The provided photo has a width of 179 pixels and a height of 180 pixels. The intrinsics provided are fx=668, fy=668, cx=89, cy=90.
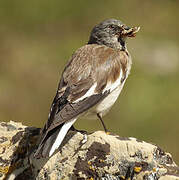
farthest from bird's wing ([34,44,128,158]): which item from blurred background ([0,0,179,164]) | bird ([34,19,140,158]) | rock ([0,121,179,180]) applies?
blurred background ([0,0,179,164])

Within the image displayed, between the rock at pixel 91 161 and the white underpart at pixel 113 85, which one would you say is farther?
the white underpart at pixel 113 85

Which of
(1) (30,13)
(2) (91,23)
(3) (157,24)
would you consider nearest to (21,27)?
(1) (30,13)

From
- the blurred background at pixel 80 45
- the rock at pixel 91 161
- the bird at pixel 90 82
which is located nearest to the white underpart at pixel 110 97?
the bird at pixel 90 82

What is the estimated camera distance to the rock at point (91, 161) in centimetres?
608

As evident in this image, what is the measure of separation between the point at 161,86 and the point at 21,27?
430cm

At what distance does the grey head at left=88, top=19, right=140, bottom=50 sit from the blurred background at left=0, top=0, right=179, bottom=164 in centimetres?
346

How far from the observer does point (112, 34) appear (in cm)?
816

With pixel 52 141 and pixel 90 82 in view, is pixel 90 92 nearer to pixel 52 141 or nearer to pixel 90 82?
pixel 90 82

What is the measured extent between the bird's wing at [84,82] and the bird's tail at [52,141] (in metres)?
0.02

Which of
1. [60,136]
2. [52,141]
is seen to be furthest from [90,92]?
[52,141]

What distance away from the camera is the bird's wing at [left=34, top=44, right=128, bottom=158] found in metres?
6.46

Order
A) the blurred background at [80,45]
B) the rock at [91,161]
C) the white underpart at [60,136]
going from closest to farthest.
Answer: the rock at [91,161]
the white underpart at [60,136]
the blurred background at [80,45]

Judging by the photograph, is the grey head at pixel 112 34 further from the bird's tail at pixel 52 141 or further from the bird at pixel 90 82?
the bird's tail at pixel 52 141

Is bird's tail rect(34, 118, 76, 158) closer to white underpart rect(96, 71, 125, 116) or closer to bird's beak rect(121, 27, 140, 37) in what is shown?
white underpart rect(96, 71, 125, 116)
